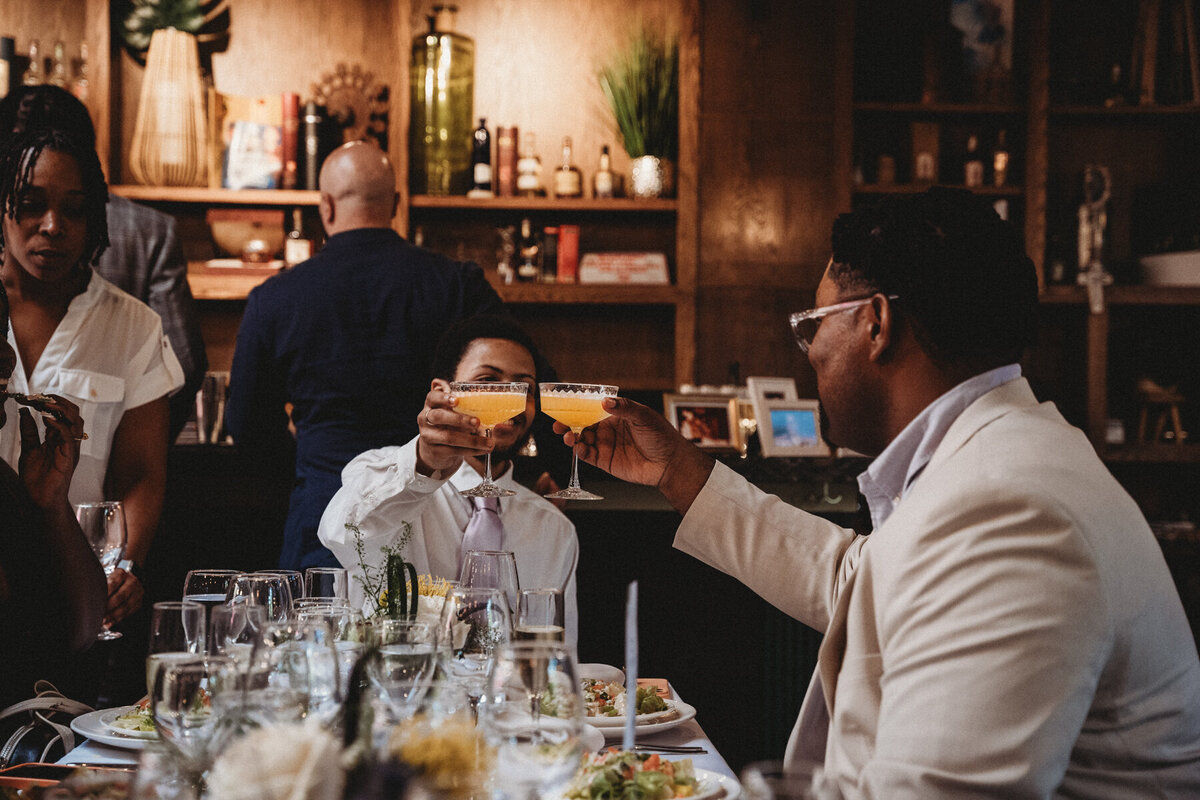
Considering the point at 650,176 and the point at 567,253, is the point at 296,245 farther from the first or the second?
the point at 650,176

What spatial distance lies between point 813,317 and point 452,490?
50.3 inches

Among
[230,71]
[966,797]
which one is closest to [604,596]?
[966,797]

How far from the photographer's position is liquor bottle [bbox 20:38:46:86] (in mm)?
4352

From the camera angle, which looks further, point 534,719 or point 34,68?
point 34,68

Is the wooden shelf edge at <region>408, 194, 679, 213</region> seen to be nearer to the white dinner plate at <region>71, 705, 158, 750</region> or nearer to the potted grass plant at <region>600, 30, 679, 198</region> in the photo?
the potted grass plant at <region>600, 30, 679, 198</region>

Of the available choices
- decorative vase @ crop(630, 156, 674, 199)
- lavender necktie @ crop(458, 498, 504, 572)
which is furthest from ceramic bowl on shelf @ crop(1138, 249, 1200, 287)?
lavender necktie @ crop(458, 498, 504, 572)

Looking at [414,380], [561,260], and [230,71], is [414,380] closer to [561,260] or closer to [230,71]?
[561,260]

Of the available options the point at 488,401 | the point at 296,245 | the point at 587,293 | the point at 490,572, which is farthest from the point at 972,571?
the point at 296,245

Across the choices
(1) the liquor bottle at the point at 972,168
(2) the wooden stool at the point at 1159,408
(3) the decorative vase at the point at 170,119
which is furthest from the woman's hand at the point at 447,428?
(2) the wooden stool at the point at 1159,408

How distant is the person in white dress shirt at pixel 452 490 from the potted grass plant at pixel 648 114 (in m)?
1.96

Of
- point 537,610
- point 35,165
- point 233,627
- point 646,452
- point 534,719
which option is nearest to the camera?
point 534,719

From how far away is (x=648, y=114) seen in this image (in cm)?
449

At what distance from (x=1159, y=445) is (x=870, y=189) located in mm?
1573

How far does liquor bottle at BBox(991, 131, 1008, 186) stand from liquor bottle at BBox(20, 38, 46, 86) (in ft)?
12.9
